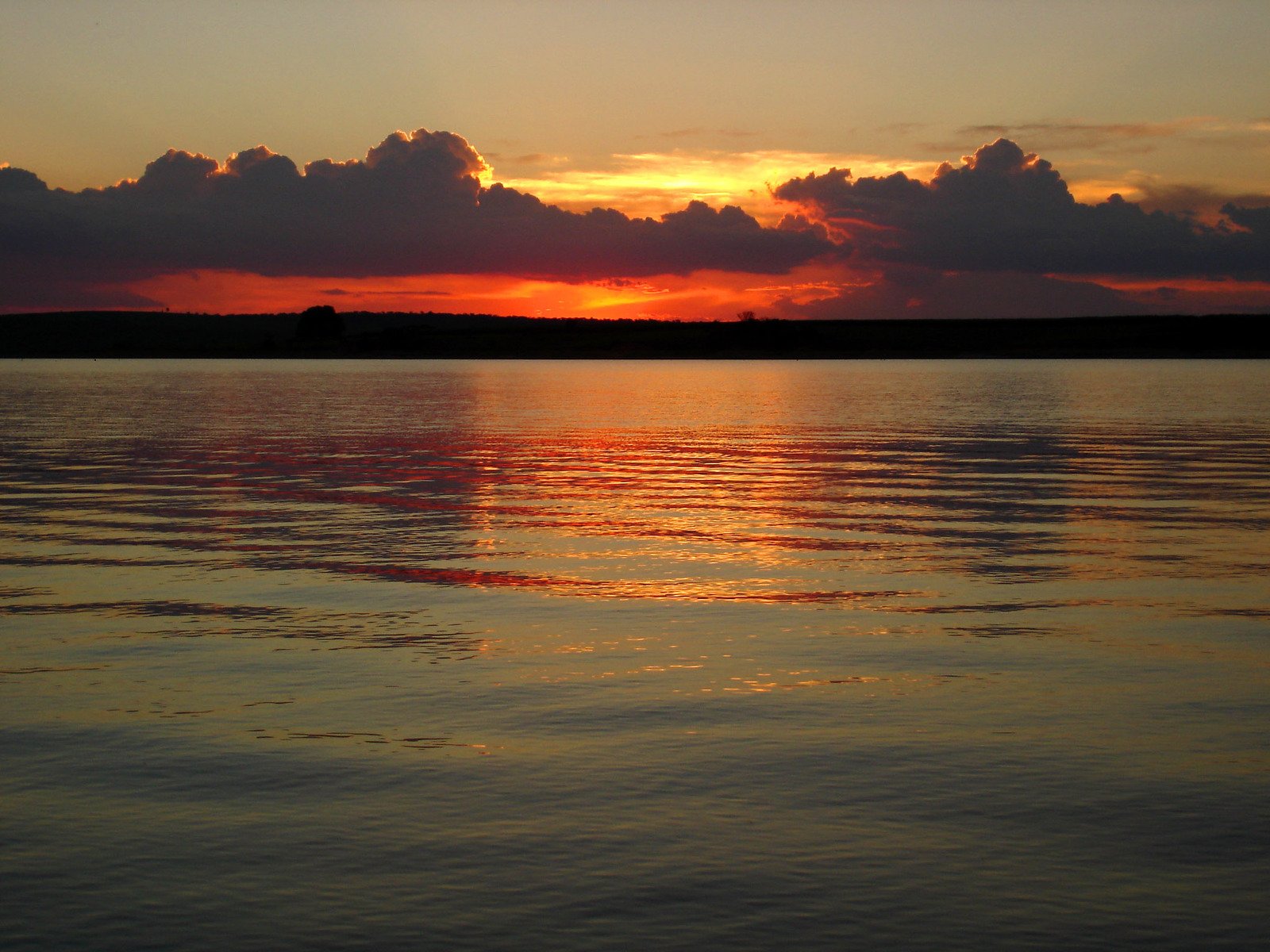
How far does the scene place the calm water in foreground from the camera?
8.59 meters

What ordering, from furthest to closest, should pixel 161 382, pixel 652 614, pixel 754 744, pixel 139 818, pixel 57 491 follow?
pixel 161 382 → pixel 57 491 → pixel 652 614 → pixel 754 744 → pixel 139 818

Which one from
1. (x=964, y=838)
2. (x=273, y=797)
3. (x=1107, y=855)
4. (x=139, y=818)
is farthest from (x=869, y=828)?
(x=139, y=818)

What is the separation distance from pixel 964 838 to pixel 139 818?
232 inches

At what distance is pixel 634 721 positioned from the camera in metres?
12.6

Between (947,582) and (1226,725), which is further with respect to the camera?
(947,582)

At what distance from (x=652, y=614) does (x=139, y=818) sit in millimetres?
8336

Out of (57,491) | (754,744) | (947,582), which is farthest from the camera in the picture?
(57,491)

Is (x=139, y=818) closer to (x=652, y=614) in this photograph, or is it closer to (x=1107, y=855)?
(x=1107, y=855)

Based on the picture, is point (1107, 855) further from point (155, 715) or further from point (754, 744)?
point (155, 715)

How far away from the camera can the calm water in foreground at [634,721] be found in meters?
8.59

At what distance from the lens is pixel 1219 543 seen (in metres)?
23.1

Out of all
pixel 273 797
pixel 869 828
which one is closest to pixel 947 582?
pixel 869 828

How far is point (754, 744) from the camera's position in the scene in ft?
38.8

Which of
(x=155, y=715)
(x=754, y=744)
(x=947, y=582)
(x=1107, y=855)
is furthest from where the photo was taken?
(x=947, y=582)
